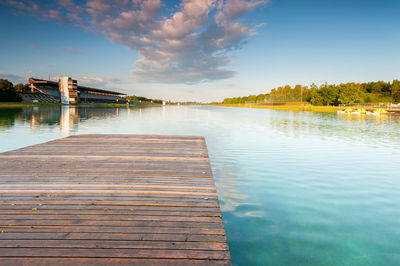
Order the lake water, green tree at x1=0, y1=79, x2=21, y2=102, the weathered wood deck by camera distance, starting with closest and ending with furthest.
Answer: the weathered wood deck < the lake water < green tree at x1=0, y1=79, x2=21, y2=102

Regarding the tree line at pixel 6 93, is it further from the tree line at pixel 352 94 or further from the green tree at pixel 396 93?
the green tree at pixel 396 93

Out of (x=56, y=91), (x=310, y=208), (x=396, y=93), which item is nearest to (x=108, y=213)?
(x=310, y=208)

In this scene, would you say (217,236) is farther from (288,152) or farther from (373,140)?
(373,140)

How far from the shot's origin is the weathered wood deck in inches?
121

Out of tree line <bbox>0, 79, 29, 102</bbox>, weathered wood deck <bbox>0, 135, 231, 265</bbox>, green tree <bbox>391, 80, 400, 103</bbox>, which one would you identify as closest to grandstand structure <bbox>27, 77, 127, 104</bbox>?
tree line <bbox>0, 79, 29, 102</bbox>

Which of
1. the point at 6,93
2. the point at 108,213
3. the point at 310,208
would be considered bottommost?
the point at 310,208

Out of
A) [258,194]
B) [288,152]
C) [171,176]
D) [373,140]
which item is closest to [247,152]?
[288,152]

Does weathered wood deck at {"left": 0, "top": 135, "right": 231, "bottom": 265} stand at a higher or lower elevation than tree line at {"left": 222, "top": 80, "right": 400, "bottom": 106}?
lower

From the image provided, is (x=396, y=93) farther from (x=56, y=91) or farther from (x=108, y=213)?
(x=56, y=91)

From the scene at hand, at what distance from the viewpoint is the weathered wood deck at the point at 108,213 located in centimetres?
307

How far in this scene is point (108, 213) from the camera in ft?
13.7

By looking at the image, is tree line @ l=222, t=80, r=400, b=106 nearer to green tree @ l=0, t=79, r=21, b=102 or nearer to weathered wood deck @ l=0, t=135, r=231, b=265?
weathered wood deck @ l=0, t=135, r=231, b=265

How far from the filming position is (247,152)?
1479 cm

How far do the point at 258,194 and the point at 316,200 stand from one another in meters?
1.80
